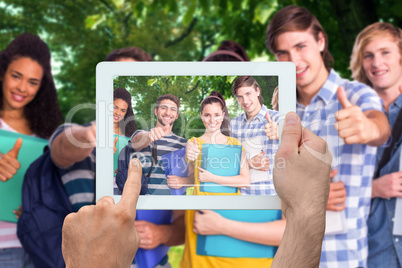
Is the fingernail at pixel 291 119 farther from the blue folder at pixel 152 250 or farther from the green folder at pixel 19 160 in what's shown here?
the green folder at pixel 19 160

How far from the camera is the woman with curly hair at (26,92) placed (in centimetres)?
206

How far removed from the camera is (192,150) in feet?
3.59

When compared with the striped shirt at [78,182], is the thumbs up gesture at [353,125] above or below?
above

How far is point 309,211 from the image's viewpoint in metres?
0.89

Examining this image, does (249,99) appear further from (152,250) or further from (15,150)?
(15,150)

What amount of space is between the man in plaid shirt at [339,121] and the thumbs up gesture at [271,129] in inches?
33.1

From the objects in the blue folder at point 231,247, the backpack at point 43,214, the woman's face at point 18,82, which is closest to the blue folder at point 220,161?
the blue folder at point 231,247

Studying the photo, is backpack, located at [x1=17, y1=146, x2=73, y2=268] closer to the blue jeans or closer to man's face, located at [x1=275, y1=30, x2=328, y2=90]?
the blue jeans

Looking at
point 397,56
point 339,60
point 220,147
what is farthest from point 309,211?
point 339,60

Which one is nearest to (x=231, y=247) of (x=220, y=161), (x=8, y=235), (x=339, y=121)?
(x=220, y=161)

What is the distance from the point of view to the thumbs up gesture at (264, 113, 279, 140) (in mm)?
1074

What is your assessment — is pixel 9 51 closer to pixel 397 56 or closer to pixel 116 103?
pixel 116 103

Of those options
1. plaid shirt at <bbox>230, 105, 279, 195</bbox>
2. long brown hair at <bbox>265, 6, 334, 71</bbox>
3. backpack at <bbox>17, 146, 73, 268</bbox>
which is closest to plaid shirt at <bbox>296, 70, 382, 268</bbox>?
long brown hair at <bbox>265, 6, 334, 71</bbox>

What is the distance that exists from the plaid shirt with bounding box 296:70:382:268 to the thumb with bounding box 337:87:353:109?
51 mm
